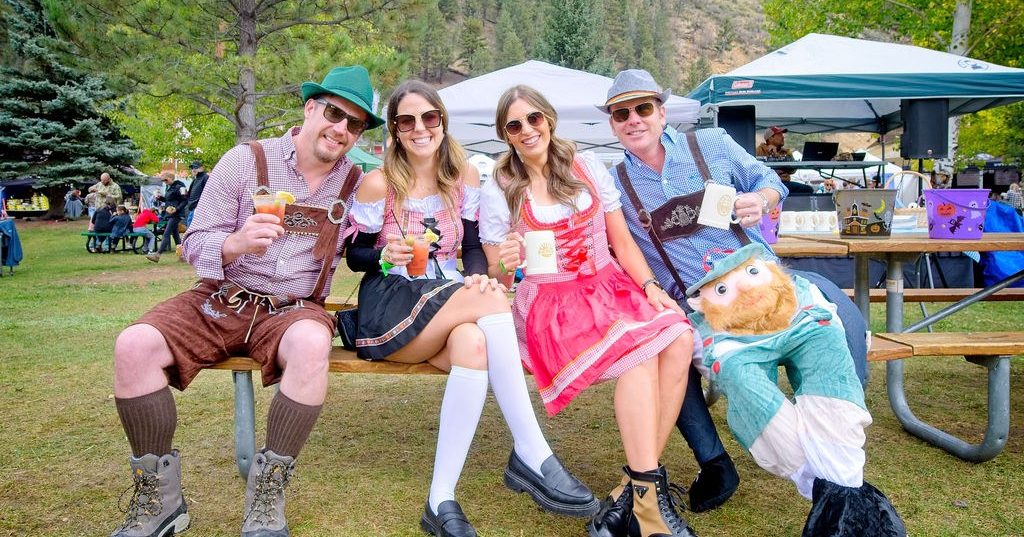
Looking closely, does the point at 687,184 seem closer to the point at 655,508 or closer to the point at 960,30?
the point at 655,508

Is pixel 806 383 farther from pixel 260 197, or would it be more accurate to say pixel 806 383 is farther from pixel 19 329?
pixel 19 329

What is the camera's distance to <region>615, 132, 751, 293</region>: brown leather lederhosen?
3.13 metres

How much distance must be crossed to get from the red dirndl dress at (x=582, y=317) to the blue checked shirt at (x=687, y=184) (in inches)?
8.0

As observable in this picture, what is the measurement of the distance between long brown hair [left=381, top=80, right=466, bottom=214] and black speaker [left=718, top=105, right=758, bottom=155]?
278 inches

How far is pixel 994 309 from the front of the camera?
24.7ft

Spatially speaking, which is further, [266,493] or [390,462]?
[390,462]

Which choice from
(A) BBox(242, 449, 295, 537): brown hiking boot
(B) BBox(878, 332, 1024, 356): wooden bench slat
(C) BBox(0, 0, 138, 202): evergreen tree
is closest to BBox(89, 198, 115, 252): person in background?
(C) BBox(0, 0, 138, 202): evergreen tree

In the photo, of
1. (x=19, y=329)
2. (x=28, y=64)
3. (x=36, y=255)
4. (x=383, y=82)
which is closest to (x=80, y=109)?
(x=28, y=64)

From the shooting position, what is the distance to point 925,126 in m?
8.98

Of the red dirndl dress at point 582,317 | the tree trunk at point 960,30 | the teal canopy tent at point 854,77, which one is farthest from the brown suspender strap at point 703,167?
the tree trunk at point 960,30

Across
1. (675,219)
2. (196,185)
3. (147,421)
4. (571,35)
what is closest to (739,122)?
(675,219)

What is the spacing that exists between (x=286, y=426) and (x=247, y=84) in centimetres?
1214

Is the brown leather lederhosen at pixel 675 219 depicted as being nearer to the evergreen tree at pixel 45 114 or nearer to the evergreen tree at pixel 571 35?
the evergreen tree at pixel 45 114

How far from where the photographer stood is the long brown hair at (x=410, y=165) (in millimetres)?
3033
